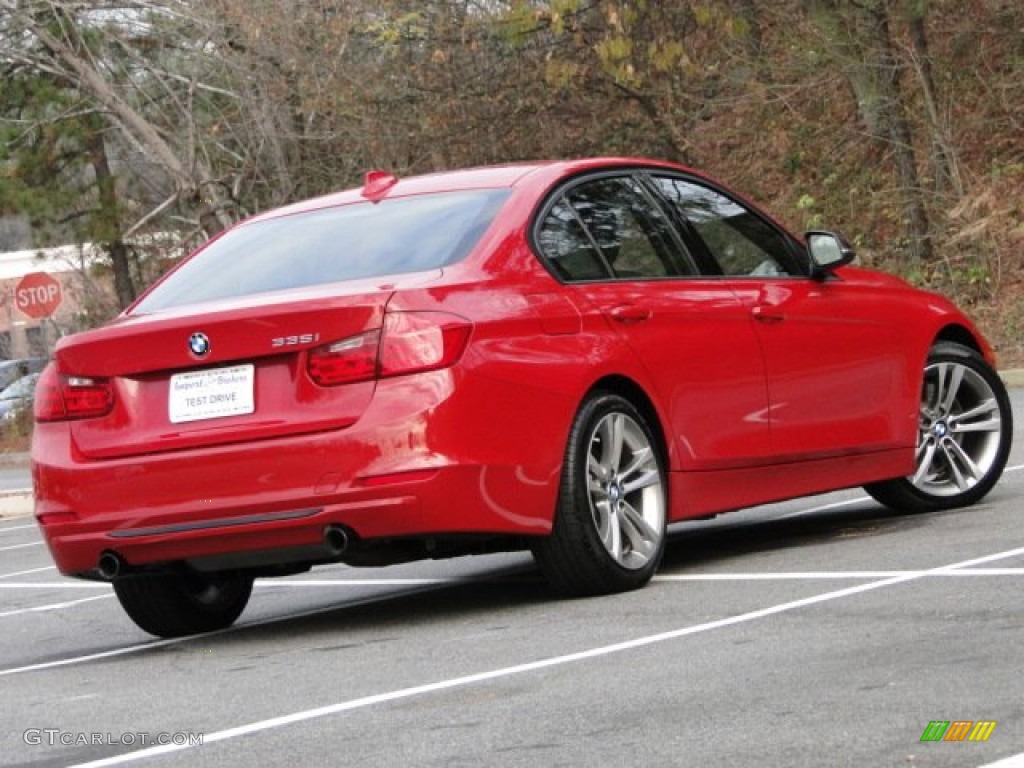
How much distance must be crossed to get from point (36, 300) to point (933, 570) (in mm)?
28798

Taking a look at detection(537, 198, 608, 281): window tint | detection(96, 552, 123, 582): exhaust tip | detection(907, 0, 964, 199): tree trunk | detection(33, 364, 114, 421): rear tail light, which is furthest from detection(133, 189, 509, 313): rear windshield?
detection(907, 0, 964, 199): tree trunk

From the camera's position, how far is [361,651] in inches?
293

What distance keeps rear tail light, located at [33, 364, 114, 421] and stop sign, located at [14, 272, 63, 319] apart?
2735 cm

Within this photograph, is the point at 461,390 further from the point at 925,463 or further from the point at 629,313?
the point at 925,463

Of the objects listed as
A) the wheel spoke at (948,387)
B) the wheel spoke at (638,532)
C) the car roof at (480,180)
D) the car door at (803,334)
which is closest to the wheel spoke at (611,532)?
the wheel spoke at (638,532)

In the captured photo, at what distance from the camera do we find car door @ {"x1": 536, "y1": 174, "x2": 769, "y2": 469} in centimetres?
836

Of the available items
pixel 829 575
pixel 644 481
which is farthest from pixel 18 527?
pixel 829 575

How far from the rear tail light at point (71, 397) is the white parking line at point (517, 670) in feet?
6.91

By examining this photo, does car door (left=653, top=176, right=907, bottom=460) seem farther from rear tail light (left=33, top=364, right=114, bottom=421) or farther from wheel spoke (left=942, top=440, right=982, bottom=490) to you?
rear tail light (left=33, top=364, right=114, bottom=421)

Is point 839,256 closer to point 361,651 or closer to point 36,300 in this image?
point 361,651

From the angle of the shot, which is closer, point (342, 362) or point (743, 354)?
point (342, 362)

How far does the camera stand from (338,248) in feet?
27.6

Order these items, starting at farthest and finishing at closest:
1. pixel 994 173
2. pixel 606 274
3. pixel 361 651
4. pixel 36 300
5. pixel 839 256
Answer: pixel 36 300, pixel 994 173, pixel 839 256, pixel 606 274, pixel 361 651

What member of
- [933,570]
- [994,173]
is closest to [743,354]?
[933,570]
